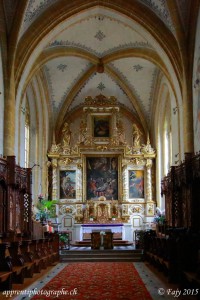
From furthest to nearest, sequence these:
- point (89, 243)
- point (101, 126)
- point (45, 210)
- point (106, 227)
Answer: point (101, 126)
point (106, 227)
point (89, 243)
point (45, 210)

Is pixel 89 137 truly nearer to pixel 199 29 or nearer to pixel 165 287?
pixel 199 29

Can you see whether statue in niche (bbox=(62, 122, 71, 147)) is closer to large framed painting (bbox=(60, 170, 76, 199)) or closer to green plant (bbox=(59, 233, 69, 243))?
large framed painting (bbox=(60, 170, 76, 199))

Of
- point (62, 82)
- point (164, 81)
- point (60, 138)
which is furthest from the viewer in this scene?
point (60, 138)

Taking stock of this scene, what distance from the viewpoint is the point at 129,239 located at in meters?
25.8

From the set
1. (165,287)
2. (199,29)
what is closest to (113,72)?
(199,29)

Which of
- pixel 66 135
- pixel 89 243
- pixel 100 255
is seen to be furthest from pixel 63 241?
pixel 66 135

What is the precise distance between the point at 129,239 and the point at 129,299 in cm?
1809

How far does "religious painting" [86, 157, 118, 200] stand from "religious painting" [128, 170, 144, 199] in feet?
2.89

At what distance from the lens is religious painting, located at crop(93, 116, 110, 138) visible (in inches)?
1085

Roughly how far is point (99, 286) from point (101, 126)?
18.4 meters

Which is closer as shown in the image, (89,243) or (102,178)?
(89,243)

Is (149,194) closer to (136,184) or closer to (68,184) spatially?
(136,184)

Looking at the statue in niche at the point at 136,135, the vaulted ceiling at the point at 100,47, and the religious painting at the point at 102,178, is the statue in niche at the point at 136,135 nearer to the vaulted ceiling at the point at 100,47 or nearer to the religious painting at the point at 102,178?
the vaulted ceiling at the point at 100,47

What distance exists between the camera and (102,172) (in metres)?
27.0
